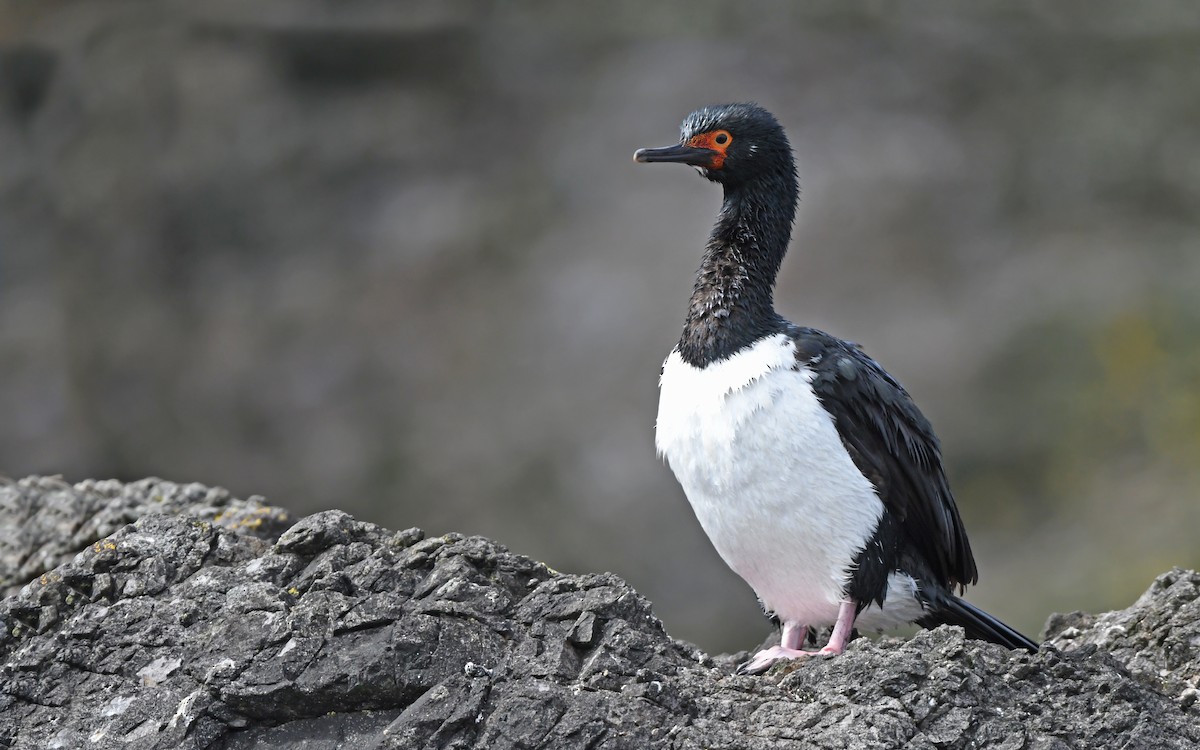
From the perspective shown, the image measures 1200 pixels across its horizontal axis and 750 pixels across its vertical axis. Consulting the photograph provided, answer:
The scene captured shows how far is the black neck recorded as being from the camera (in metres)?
6.22

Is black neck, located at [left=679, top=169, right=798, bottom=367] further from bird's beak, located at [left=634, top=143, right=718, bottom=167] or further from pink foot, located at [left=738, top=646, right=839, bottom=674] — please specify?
pink foot, located at [left=738, top=646, right=839, bottom=674]

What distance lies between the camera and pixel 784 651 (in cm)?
595

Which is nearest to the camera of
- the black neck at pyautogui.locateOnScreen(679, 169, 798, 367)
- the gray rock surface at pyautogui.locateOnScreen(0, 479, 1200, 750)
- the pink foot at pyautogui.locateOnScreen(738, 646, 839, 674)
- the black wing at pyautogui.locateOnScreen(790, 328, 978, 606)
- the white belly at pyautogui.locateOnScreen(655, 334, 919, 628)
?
the gray rock surface at pyautogui.locateOnScreen(0, 479, 1200, 750)

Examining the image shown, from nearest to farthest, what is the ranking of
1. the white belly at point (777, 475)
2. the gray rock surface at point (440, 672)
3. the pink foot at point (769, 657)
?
the gray rock surface at point (440, 672) → the pink foot at point (769, 657) → the white belly at point (777, 475)

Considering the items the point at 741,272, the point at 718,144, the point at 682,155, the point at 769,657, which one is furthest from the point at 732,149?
the point at 769,657

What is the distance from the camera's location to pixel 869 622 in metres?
6.32

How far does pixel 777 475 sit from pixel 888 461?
0.56 meters

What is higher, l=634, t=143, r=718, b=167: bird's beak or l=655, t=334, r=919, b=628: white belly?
l=634, t=143, r=718, b=167: bird's beak

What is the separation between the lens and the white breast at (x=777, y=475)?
233 inches

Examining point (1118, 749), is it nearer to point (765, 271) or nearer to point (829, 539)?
point (829, 539)

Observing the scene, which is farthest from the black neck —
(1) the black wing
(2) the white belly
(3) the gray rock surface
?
(3) the gray rock surface

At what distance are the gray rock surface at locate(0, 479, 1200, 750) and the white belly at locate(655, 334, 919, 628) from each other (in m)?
0.64

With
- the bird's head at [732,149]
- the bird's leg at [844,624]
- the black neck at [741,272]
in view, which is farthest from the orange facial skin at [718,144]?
the bird's leg at [844,624]

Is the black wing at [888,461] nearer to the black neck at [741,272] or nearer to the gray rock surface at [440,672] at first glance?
the black neck at [741,272]
